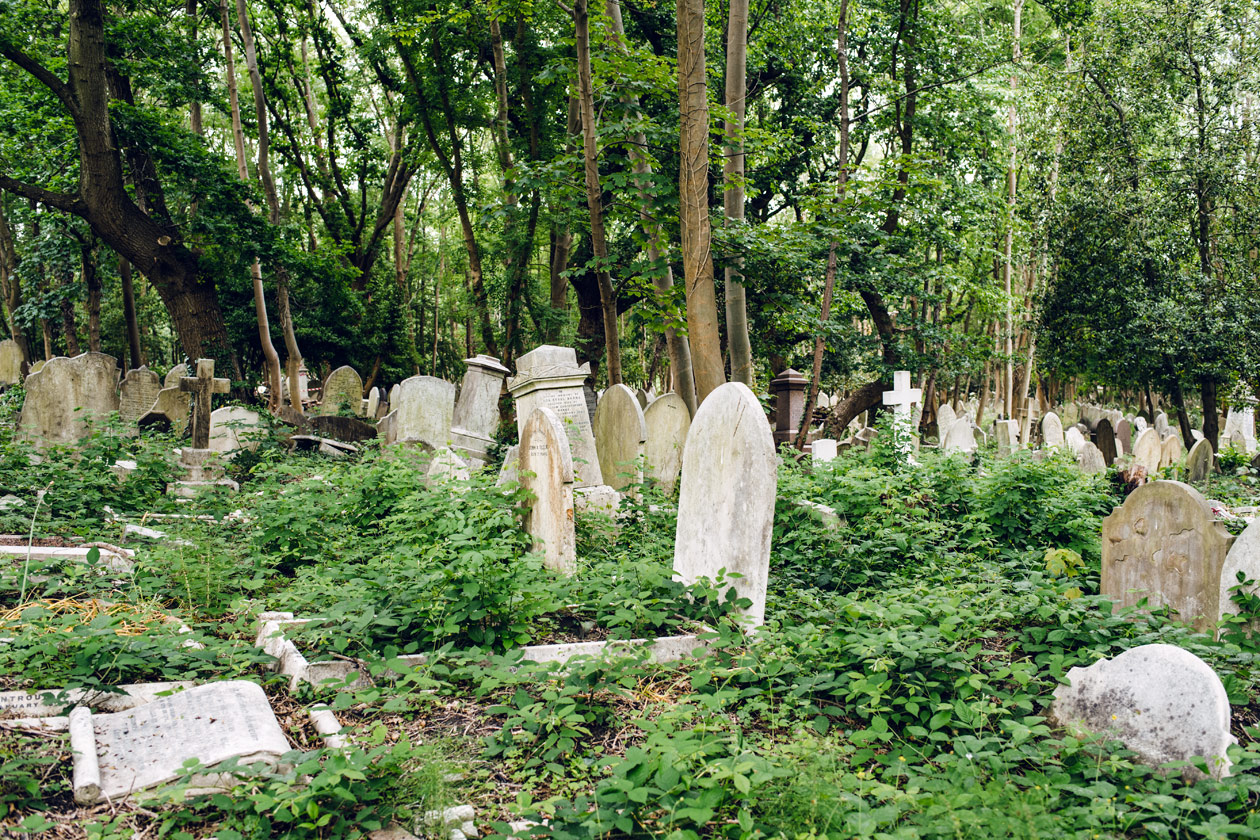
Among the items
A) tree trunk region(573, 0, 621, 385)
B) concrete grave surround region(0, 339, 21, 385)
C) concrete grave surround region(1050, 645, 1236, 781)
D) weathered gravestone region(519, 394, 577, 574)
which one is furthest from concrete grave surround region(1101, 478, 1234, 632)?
concrete grave surround region(0, 339, 21, 385)

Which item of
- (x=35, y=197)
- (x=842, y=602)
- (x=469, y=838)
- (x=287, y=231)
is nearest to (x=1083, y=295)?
(x=842, y=602)

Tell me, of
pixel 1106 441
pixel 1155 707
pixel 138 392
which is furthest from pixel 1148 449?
pixel 138 392

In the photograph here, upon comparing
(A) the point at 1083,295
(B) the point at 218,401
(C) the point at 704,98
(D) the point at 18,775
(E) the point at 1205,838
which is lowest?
(E) the point at 1205,838

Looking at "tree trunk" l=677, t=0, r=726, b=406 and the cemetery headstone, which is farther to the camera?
the cemetery headstone

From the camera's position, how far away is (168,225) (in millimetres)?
12164

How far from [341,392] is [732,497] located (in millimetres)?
13215

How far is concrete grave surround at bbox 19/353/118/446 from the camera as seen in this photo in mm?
8648

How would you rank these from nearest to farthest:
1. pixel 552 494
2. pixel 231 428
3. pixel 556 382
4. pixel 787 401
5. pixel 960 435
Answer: pixel 552 494, pixel 556 382, pixel 231 428, pixel 787 401, pixel 960 435

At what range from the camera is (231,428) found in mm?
9922

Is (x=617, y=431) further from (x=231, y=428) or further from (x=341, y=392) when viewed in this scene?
(x=341, y=392)

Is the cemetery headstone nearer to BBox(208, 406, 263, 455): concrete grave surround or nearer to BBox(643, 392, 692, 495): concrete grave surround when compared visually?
BBox(643, 392, 692, 495): concrete grave surround

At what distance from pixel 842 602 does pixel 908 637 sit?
3.46ft

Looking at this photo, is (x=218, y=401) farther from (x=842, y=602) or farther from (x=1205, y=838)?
(x=1205, y=838)

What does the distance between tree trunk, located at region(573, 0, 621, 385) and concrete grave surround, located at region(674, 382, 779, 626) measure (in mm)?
4374
